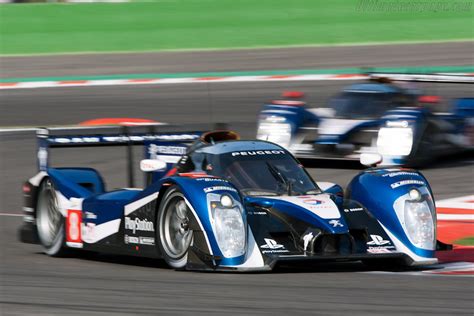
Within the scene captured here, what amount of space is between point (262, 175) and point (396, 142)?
6.88 metres

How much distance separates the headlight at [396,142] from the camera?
1636cm

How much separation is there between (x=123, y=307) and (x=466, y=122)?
11.2 m

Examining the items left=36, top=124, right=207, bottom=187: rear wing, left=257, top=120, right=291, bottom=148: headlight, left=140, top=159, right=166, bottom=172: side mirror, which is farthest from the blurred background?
left=36, top=124, right=207, bottom=187: rear wing

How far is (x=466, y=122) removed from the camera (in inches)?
688

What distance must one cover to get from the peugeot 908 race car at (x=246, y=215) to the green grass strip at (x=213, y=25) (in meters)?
20.5

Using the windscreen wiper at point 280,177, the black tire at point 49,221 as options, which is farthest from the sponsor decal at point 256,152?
the black tire at point 49,221

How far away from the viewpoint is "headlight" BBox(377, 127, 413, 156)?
16.4 metres

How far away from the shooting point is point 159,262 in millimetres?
10211

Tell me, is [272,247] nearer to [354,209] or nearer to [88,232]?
[354,209]

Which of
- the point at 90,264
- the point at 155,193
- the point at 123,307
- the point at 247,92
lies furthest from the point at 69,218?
the point at 247,92

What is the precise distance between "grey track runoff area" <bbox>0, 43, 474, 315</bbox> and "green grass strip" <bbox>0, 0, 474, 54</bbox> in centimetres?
162

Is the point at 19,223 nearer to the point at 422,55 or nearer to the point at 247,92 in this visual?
the point at 247,92

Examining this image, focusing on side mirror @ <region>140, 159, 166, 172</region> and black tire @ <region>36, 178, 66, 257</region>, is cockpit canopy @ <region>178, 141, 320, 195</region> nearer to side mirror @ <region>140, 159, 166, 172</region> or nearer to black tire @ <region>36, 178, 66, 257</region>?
side mirror @ <region>140, 159, 166, 172</region>

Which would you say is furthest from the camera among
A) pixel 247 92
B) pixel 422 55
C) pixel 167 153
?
pixel 422 55
